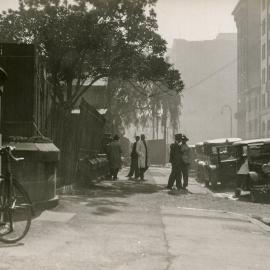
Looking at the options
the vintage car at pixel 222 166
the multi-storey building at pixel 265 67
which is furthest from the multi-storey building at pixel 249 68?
the vintage car at pixel 222 166

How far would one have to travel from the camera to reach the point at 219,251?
25.1 ft

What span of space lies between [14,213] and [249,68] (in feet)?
267

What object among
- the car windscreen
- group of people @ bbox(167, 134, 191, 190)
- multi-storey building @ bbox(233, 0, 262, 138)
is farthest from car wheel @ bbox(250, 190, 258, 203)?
multi-storey building @ bbox(233, 0, 262, 138)

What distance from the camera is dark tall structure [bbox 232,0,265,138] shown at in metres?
80.0

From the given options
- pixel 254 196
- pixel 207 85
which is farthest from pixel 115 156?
pixel 207 85

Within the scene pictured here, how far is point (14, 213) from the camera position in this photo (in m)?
7.05

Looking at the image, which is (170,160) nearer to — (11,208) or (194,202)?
(194,202)

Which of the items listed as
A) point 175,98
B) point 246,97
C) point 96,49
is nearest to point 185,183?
point 96,49

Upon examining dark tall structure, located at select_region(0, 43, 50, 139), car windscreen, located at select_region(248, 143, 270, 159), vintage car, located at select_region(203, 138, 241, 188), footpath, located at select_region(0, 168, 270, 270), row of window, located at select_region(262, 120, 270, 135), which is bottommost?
footpath, located at select_region(0, 168, 270, 270)

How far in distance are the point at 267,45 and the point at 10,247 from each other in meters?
70.3

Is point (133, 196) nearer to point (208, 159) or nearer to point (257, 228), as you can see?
point (257, 228)

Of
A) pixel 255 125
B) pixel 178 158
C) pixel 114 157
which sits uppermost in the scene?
pixel 255 125

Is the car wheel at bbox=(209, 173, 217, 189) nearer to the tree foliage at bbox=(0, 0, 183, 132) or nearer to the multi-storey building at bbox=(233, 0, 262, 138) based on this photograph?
the tree foliage at bbox=(0, 0, 183, 132)

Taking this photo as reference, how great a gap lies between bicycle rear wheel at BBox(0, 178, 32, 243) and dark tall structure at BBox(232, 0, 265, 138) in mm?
71212
